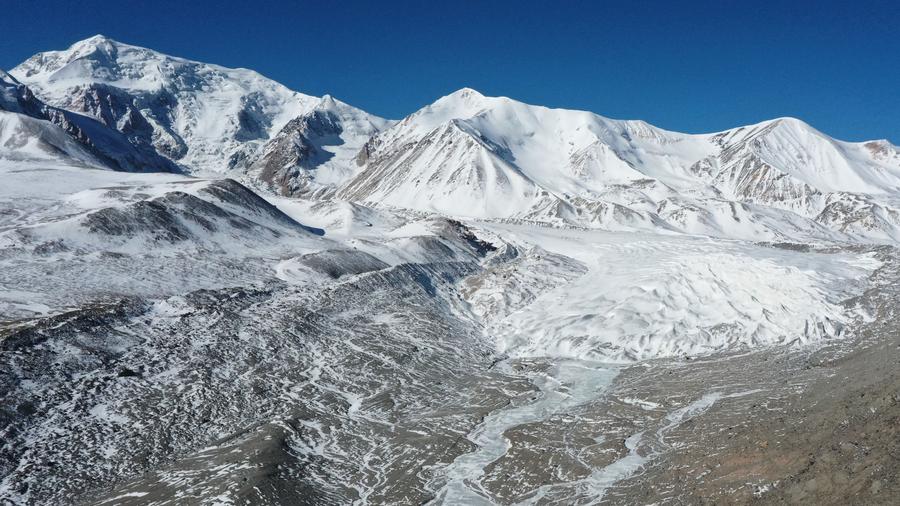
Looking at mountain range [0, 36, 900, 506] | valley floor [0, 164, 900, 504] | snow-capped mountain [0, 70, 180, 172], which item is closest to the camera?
valley floor [0, 164, 900, 504]

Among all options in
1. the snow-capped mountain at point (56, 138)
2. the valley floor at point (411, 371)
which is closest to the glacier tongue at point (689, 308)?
the valley floor at point (411, 371)

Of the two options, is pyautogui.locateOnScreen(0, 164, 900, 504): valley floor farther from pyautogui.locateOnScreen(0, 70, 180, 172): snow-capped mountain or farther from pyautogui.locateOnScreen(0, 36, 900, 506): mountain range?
pyautogui.locateOnScreen(0, 70, 180, 172): snow-capped mountain

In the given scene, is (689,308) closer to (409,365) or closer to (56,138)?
(409,365)

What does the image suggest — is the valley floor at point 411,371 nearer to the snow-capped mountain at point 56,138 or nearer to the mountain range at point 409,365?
the mountain range at point 409,365

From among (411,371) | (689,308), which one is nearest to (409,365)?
(411,371)

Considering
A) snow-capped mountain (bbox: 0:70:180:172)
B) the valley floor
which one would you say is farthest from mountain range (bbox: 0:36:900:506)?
snow-capped mountain (bbox: 0:70:180:172)

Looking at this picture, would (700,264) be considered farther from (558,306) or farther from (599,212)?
(599,212)

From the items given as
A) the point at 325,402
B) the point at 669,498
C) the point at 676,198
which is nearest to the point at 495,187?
the point at 676,198

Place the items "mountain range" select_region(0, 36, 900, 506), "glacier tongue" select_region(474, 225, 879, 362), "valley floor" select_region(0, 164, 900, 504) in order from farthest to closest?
"glacier tongue" select_region(474, 225, 879, 362) < "mountain range" select_region(0, 36, 900, 506) < "valley floor" select_region(0, 164, 900, 504)
